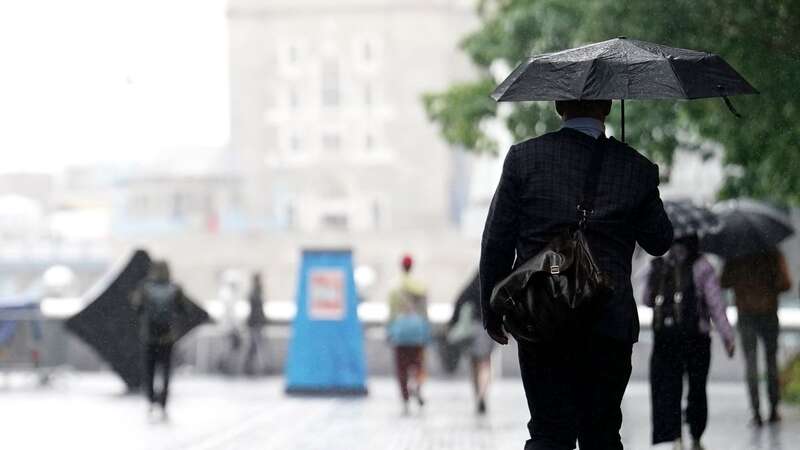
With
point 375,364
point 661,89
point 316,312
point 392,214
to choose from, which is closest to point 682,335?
point 661,89

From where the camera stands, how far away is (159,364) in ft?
50.5

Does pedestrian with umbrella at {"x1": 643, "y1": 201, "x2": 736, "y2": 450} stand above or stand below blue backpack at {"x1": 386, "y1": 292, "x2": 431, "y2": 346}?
above

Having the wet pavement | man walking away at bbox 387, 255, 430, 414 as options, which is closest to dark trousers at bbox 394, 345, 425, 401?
man walking away at bbox 387, 255, 430, 414

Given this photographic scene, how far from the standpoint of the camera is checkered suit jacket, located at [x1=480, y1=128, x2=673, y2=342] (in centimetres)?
536

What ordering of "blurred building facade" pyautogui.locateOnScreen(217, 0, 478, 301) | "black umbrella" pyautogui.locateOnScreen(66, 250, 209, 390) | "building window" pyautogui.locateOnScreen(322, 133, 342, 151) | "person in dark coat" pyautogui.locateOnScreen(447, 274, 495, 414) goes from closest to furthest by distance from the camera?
"person in dark coat" pyautogui.locateOnScreen(447, 274, 495, 414)
"black umbrella" pyautogui.locateOnScreen(66, 250, 209, 390)
"blurred building facade" pyautogui.locateOnScreen(217, 0, 478, 301)
"building window" pyautogui.locateOnScreen(322, 133, 342, 151)

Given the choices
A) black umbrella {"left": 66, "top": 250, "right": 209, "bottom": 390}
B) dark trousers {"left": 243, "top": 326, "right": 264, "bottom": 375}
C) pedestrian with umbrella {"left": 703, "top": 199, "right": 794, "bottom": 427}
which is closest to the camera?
pedestrian with umbrella {"left": 703, "top": 199, "right": 794, "bottom": 427}

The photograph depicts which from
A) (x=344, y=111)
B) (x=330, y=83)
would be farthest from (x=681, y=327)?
(x=330, y=83)

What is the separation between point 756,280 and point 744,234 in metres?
0.52

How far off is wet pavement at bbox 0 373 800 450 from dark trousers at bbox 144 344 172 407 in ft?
0.79

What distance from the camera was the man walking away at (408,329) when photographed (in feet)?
53.9

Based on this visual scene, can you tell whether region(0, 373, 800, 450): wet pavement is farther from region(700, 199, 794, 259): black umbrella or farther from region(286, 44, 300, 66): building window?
region(286, 44, 300, 66): building window

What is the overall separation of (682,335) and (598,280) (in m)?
5.90

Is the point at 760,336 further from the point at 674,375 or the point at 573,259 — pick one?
the point at 573,259

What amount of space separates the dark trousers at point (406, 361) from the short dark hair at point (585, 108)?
1077 cm
